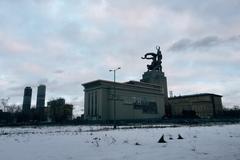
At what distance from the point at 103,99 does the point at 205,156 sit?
391 feet

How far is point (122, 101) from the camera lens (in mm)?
133750

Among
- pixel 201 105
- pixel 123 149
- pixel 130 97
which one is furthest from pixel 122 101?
pixel 123 149

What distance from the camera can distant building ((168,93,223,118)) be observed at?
177 metres

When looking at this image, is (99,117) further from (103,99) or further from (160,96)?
(160,96)

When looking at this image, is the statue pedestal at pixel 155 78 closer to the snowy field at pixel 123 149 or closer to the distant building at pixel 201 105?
the distant building at pixel 201 105

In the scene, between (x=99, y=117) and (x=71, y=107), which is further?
(x=71, y=107)

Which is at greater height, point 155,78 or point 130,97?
A: point 155,78

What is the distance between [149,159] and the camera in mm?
8828

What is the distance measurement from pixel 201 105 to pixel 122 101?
7462 cm

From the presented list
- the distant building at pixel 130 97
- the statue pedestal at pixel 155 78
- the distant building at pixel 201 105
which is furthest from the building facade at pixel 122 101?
the distant building at pixel 201 105

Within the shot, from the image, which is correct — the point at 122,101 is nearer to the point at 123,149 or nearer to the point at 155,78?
the point at 155,78

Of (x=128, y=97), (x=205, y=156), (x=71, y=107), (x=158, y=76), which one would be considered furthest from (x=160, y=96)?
(x=205, y=156)

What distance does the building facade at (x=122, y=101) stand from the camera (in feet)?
422

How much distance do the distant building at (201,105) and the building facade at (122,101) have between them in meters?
36.0
